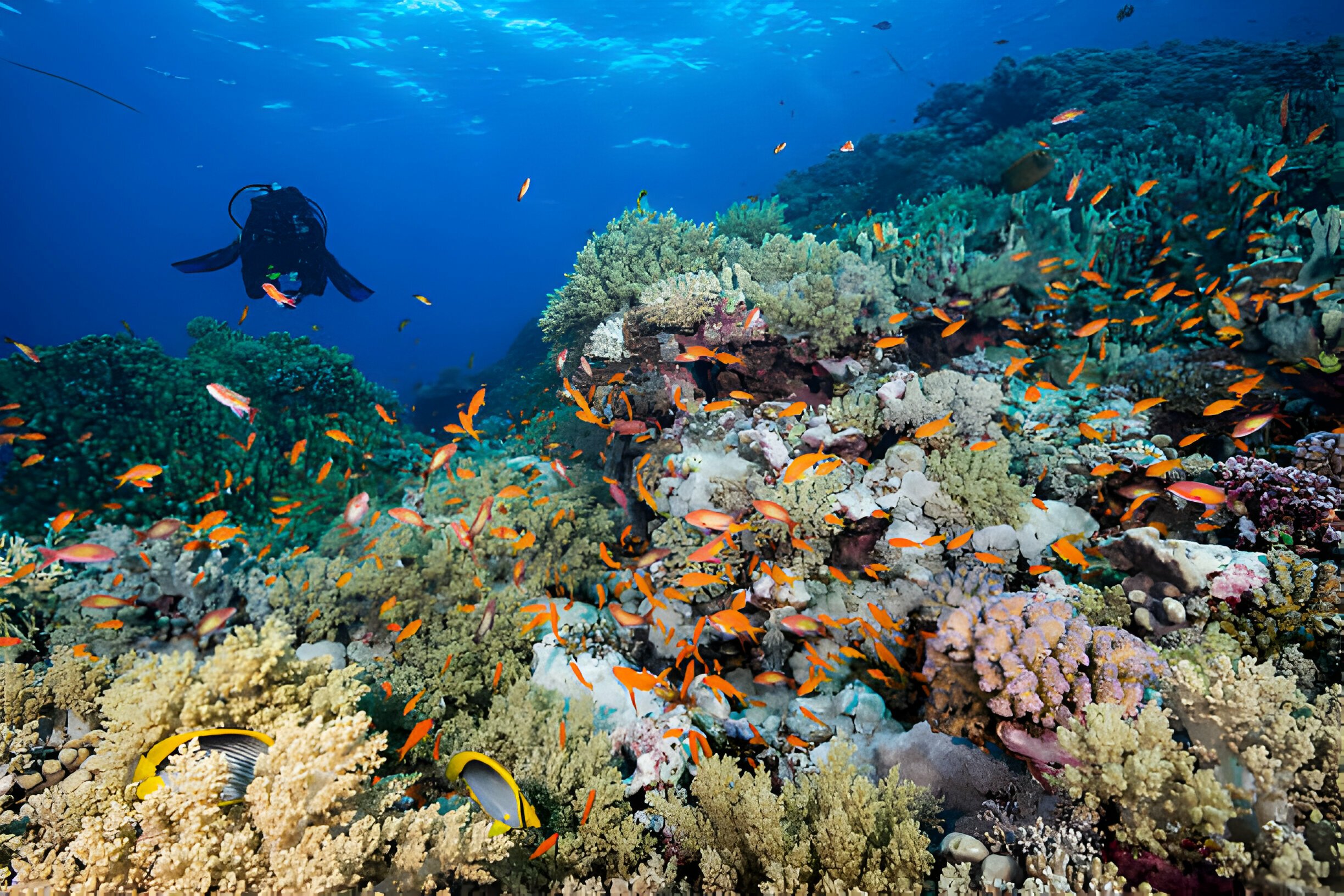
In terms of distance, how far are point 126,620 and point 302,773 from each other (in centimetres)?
416

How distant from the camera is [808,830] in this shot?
2590 mm

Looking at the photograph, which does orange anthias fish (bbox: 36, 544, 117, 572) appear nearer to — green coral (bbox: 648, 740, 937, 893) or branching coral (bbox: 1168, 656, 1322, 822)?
green coral (bbox: 648, 740, 937, 893)

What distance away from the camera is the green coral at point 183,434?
262 inches

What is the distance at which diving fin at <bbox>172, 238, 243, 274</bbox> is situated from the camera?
8406mm

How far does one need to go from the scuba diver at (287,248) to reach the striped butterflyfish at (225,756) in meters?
8.84

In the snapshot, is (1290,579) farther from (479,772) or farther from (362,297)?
(362,297)

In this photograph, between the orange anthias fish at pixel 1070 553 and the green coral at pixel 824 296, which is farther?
the green coral at pixel 824 296

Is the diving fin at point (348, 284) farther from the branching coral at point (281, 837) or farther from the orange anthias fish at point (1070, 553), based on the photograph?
the orange anthias fish at point (1070, 553)

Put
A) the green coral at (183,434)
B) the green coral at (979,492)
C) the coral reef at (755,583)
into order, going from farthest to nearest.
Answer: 1. the green coral at (183,434)
2. the green coral at (979,492)
3. the coral reef at (755,583)

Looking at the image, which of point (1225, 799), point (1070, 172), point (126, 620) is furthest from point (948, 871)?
point (1070, 172)

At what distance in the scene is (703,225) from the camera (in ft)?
28.1

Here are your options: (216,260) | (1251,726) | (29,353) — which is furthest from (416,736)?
(216,260)

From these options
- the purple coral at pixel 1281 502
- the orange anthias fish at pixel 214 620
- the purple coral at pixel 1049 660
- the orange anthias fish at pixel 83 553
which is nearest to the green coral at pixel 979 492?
the purple coral at pixel 1049 660

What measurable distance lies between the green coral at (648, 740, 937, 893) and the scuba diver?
33.5 ft
